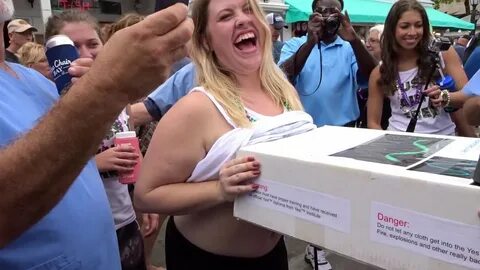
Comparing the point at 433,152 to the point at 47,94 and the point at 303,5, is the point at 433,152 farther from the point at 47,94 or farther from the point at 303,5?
the point at 303,5

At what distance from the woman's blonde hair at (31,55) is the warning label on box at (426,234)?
3358 millimetres

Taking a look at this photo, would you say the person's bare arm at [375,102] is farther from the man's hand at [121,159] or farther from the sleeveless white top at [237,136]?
the man's hand at [121,159]

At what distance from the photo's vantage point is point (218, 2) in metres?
1.60

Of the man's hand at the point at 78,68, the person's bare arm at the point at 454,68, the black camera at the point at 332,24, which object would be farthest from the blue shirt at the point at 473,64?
the man's hand at the point at 78,68

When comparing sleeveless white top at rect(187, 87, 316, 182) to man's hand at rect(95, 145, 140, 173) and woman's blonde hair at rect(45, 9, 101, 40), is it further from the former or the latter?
woman's blonde hair at rect(45, 9, 101, 40)

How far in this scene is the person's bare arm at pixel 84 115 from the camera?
756mm

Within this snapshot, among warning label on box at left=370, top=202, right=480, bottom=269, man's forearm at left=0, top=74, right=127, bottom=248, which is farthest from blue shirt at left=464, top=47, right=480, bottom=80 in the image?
man's forearm at left=0, top=74, right=127, bottom=248

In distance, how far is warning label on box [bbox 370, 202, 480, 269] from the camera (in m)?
0.82

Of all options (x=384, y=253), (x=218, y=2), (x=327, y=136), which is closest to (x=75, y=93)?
(x=384, y=253)

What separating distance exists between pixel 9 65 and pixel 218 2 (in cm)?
73

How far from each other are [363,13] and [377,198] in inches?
547

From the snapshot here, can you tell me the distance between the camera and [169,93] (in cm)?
258

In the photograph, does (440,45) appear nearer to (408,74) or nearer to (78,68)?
(408,74)

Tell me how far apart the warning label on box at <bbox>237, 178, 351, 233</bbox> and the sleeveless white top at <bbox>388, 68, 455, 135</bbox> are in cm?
190
